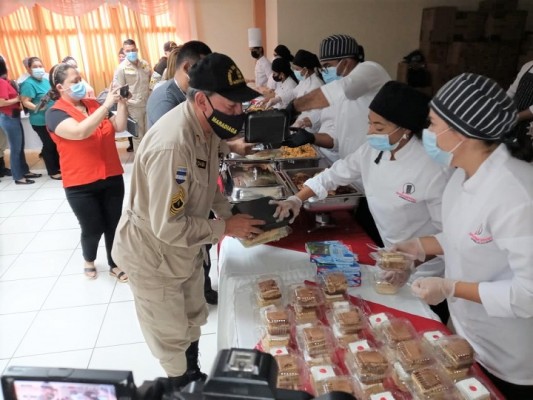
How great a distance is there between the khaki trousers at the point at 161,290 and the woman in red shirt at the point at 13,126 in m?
3.91

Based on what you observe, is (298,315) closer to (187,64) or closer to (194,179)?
(194,179)

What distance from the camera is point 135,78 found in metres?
5.42

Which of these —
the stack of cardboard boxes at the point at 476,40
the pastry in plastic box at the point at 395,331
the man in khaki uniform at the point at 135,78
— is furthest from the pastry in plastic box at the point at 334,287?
the stack of cardboard boxes at the point at 476,40

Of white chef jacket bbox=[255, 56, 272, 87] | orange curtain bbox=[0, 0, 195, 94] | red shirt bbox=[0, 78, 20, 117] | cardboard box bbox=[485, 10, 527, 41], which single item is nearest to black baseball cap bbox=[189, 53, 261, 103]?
red shirt bbox=[0, 78, 20, 117]

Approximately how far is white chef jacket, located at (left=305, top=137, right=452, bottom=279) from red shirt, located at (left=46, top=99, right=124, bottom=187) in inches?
64.9

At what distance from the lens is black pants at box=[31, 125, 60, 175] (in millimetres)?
4934

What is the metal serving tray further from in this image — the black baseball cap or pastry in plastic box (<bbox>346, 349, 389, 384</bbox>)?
pastry in plastic box (<bbox>346, 349, 389, 384</bbox>)

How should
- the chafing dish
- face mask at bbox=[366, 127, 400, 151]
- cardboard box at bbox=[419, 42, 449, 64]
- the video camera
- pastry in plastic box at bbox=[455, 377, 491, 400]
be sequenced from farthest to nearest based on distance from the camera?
cardboard box at bbox=[419, 42, 449, 64]
the chafing dish
face mask at bbox=[366, 127, 400, 151]
pastry in plastic box at bbox=[455, 377, 491, 400]
the video camera

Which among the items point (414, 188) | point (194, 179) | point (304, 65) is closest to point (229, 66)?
point (194, 179)

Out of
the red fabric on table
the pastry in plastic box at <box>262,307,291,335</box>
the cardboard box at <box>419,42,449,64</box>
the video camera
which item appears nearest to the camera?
the video camera

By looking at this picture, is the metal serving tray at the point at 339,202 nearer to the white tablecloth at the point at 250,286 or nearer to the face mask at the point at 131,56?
the white tablecloth at the point at 250,286

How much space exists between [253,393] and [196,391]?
81mm

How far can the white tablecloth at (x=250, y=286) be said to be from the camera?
4.43ft

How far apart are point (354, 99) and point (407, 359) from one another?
1.85m
